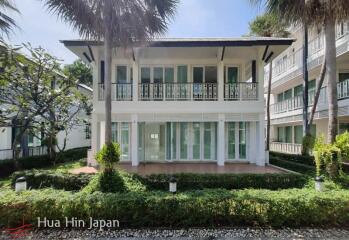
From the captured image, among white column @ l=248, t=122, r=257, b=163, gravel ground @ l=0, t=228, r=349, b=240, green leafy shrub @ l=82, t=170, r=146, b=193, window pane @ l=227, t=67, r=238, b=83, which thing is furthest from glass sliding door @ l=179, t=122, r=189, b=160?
gravel ground @ l=0, t=228, r=349, b=240

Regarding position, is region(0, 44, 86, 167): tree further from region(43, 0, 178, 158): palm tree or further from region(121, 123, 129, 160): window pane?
region(43, 0, 178, 158): palm tree

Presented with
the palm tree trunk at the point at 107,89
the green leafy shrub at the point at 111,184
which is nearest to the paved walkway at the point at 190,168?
the green leafy shrub at the point at 111,184

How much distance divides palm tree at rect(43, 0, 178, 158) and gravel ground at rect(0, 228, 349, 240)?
3.46 m

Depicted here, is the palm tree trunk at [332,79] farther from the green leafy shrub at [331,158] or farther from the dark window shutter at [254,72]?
the dark window shutter at [254,72]

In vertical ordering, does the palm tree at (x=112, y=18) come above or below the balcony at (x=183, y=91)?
above

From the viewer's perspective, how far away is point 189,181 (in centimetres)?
873

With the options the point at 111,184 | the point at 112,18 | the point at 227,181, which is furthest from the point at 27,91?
the point at 227,181

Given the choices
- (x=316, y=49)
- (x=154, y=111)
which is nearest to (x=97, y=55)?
(x=154, y=111)

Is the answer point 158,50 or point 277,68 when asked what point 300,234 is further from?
point 277,68

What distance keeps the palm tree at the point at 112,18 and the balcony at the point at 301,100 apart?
11.5 meters

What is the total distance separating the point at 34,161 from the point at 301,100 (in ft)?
64.7

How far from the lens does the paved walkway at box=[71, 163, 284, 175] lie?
449 inches

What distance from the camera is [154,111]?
12945 mm

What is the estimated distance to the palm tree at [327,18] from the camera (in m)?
8.36
